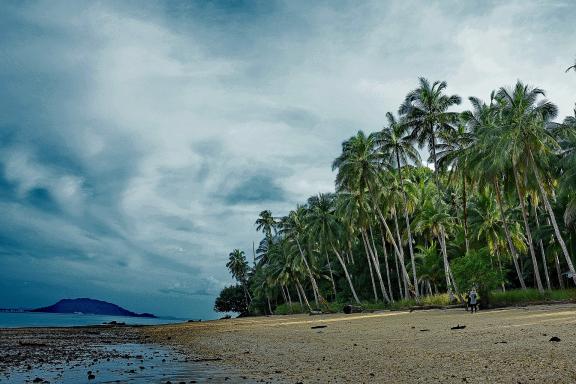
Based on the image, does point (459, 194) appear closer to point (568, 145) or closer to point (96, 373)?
point (568, 145)

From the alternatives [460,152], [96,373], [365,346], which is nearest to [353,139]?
[460,152]

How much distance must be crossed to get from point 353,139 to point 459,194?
13694 mm

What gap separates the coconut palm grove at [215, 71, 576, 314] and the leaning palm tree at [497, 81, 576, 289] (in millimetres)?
75

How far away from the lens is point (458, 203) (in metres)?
48.7

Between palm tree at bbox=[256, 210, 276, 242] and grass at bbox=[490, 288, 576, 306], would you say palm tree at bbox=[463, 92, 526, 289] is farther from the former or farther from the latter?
palm tree at bbox=[256, 210, 276, 242]

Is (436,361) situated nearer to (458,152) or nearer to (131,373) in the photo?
(131,373)

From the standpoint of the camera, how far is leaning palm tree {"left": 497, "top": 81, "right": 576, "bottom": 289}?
1117 inches

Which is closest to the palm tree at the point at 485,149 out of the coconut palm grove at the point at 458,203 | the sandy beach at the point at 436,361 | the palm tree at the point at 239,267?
the coconut palm grove at the point at 458,203

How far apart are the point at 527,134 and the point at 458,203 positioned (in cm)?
2068

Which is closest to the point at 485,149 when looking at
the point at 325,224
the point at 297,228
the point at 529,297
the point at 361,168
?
the point at 529,297

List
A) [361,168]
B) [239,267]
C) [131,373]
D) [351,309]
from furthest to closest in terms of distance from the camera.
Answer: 1. [239,267]
2. [351,309]
3. [361,168]
4. [131,373]

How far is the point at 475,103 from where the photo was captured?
36.4 metres

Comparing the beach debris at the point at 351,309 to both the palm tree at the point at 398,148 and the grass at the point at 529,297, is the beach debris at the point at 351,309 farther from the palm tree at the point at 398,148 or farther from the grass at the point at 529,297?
the grass at the point at 529,297

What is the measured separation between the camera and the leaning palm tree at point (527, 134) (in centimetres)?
2838
